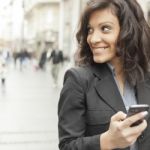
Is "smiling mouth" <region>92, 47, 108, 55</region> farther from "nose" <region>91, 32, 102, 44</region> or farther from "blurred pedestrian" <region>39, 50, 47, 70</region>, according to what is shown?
"blurred pedestrian" <region>39, 50, 47, 70</region>

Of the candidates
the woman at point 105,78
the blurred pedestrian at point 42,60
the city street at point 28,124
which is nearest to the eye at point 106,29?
the woman at point 105,78

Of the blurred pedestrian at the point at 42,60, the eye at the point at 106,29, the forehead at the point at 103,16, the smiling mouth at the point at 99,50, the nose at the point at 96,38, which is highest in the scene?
the forehead at the point at 103,16

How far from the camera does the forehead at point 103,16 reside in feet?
8.84

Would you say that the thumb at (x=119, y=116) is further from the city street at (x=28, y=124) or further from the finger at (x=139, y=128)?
the city street at (x=28, y=124)

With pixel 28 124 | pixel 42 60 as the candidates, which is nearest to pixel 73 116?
pixel 28 124

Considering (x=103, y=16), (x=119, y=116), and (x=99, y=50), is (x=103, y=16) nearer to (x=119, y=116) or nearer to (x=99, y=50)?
(x=99, y=50)

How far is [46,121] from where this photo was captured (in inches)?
483

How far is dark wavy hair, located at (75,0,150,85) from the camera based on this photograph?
8.95ft

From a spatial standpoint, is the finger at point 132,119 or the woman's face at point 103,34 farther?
the woman's face at point 103,34

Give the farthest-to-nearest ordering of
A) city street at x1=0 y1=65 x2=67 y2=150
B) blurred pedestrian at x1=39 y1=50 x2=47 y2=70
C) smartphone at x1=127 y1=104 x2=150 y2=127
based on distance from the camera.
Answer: blurred pedestrian at x1=39 y1=50 x2=47 y2=70 → city street at x1=0 y1=65 x2=67 y2=150 → smartphone at x1=127 y1=104 x2=150 y2=127

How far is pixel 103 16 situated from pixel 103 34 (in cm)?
9

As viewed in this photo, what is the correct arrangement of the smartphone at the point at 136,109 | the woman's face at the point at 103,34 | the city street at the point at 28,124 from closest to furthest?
the smartphone at the point at 136,109, the woman's face at the point at 103,34, the city street at the point at 28,124

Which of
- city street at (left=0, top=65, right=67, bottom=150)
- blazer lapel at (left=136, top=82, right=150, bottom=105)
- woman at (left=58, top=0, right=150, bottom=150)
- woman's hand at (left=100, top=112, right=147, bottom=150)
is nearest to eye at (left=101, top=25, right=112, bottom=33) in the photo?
woman at (left=58, top=0, right=150, bottom=150)

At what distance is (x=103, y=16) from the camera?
2693 millimetres
